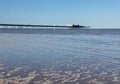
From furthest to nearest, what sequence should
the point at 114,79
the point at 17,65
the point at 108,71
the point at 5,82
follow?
the point at 17,65 < the point at 108,71 < the point at 114,79 < the point at 5,82

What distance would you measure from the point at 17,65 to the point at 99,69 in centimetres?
419

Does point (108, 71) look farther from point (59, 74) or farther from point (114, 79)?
point (59, 74)

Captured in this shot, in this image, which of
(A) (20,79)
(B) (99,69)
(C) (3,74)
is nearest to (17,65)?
(C) (3,74)

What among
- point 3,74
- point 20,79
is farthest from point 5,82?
point 3,74

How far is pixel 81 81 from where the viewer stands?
9945mm

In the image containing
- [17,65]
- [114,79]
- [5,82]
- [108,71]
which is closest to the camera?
[5,82]

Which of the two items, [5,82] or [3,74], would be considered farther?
[3,74]

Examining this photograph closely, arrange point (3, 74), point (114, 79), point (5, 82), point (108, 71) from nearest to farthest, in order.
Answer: point (5, 82) → point (114, 79) → point (3, 74) → point (108, 71)

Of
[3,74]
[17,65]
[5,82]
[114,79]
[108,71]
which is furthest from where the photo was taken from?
[17,65]

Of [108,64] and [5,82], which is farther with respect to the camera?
[108,64]

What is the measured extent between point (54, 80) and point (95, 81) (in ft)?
5.21

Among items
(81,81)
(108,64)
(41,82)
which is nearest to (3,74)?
(41,82)

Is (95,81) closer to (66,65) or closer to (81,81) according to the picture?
(81,81)

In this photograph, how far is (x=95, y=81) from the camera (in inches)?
391
